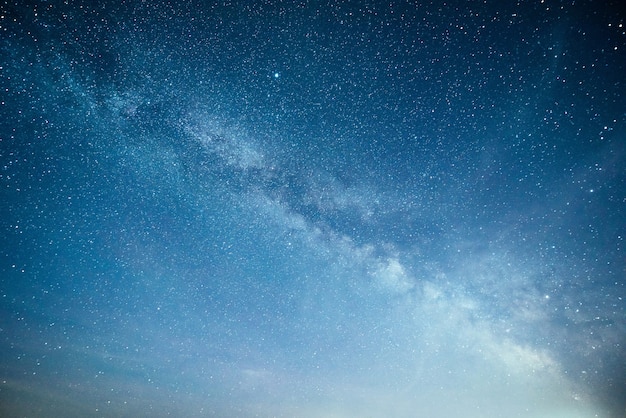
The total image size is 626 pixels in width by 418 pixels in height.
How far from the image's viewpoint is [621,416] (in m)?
39.4

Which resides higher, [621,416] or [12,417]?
Answer: [621,416]

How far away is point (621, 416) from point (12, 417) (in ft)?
287

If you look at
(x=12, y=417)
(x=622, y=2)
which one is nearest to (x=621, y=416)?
(x=622, y=2)

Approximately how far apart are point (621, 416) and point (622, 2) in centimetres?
6427

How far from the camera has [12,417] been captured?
37.2 m

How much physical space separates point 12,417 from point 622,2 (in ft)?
214

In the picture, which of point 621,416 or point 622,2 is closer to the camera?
→ point 622,2

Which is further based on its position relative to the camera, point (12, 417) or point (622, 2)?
point (12, 417)

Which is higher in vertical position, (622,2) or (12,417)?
(622,2)

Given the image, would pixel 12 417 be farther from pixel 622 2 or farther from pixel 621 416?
pixel 621 416
